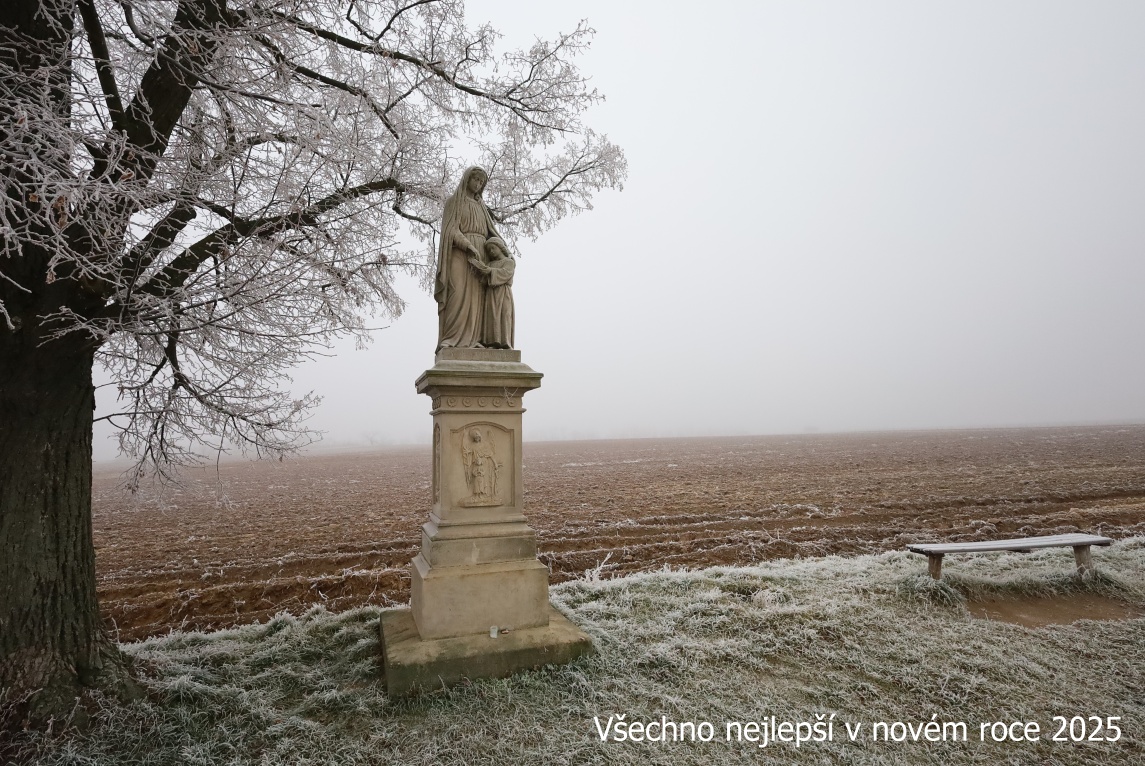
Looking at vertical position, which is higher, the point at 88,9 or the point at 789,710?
the point at 88,9

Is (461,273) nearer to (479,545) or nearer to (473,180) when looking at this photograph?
(473,180)

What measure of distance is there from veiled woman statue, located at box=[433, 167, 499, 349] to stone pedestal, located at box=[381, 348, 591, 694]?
271 mm

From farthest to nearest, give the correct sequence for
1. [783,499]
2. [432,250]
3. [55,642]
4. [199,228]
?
[783,499]
[432,250]
[199,228]
[55,642]

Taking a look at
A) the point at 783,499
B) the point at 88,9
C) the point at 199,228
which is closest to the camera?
the point at 88,9

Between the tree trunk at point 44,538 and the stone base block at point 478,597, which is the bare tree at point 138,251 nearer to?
the tree trunk at point 44,538

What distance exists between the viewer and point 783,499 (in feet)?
48.2

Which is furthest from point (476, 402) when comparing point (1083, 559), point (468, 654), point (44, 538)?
point (1083, 559)

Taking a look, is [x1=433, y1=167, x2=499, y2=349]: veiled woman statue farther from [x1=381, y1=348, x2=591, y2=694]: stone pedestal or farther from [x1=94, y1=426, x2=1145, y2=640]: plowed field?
[x1=94, y1=426, x2=1145, y2=640]: plowed field

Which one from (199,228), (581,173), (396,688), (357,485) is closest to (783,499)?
(581,173)

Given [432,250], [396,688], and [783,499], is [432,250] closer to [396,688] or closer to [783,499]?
[396,688]

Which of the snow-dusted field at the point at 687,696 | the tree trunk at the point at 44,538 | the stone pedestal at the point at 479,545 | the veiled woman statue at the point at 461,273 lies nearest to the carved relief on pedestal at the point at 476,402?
the stone pedestal at the point at 479,545

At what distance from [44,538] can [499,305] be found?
3469 mm

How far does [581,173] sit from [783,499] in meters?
11.3

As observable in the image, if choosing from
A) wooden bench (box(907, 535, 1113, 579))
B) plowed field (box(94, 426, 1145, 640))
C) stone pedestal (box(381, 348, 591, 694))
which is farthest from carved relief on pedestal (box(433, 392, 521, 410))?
wooden bench (box(907, 535, 1113, 579))
